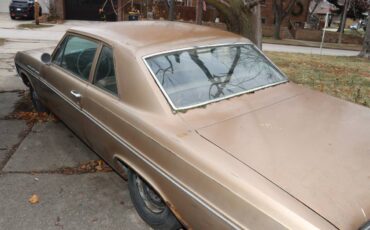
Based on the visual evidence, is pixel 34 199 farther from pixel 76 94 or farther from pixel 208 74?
pixel 208 74

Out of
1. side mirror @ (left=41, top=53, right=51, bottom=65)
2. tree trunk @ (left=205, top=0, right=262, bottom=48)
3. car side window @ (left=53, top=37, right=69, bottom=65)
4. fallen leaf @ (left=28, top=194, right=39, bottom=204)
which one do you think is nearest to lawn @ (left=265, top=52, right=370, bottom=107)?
tree trunk @ (left=205, top=0, right=262, bottom=48)

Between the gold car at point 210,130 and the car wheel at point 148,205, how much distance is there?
0.01 meters

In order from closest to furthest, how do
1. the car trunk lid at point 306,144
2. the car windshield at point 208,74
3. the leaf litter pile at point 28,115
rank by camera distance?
the car trunk lid at point 306,144 → the car windshield at point 208,74 → the leaf litter pile at point 28,115

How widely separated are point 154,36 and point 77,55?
1078mm

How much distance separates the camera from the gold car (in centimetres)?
177

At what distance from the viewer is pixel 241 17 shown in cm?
610

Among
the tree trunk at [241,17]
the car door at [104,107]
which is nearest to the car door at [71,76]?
the car door at [104,107]

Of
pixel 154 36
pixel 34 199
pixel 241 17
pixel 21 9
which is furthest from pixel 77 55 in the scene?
pixel 21 9

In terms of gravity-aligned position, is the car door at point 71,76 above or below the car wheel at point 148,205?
above

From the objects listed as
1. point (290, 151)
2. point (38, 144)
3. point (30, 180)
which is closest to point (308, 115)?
point (290, 151)

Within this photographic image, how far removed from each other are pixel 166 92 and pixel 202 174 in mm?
823

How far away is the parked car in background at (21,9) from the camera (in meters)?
22.6

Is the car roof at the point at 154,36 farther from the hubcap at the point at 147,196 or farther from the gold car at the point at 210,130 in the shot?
the hubcap at the point at 147,196

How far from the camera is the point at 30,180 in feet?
11.5
